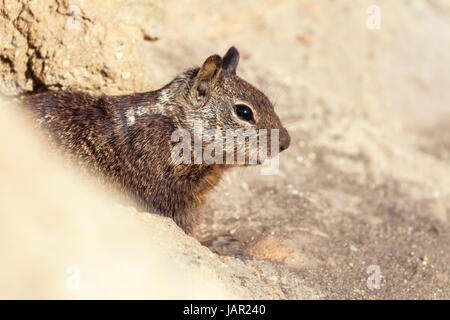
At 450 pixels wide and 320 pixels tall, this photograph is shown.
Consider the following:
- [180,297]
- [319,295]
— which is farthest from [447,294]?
[180,297]

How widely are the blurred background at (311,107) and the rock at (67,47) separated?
0.04 ft

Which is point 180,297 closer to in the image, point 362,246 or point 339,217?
point 362,246

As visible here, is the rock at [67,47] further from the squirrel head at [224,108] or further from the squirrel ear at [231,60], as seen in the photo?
the squirrel head at [224,108]

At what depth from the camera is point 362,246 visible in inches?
219

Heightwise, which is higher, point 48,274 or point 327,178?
point 48,274

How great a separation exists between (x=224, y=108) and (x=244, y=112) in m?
0.17

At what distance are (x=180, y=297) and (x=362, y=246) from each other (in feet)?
9.12

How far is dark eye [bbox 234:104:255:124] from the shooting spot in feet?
15.3

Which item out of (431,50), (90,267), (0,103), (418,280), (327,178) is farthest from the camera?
(431,50)

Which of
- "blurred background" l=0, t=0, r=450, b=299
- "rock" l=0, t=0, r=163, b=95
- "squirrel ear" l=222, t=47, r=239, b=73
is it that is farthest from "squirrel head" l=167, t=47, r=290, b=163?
"rock" l=0, t=0, r=163, b=95

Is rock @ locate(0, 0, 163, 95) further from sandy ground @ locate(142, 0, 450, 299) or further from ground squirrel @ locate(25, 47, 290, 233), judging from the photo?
ground squirrel @ locate(25, 47, 290, 233)

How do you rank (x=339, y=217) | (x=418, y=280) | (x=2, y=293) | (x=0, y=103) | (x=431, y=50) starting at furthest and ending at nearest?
(x=431, y=50), (x=339, y=217), (x=418, y=280), (x=0, y=103), (x=2, y=293)

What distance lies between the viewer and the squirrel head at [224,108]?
4656 millimetres

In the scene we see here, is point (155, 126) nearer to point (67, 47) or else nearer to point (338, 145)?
point (67, 47)
